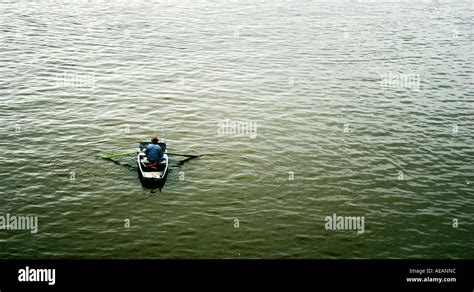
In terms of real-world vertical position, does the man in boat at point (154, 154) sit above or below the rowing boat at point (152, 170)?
above

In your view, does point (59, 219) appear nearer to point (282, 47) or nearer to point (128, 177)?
point (128, 177)

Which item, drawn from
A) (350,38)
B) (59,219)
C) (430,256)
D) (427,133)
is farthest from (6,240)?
(350,38)

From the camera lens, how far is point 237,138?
3269 cm

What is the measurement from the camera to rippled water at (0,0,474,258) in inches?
883

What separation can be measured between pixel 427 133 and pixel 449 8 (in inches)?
2117

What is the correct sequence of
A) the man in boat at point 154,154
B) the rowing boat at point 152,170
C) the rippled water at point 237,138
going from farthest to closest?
1. the man in boat at point 154,154
2. the rowing boat at point 152,170
3. the rippled water at point 237,138

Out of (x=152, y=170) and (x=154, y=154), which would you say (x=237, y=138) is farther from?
(x=152, y=170)

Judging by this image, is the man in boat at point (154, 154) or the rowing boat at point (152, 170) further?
the man in boat at point (154, 154)

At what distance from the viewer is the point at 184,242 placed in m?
21.8

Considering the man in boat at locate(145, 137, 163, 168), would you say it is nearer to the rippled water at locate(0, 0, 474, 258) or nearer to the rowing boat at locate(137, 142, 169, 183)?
the rowing boat at locate(137, 142, 169, 183)

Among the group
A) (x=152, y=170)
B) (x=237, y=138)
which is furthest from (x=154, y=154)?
(x=237, y=138)

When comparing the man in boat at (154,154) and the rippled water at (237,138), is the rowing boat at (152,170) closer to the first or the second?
the man in boat at (154,154)

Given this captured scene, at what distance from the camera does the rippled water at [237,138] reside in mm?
22438

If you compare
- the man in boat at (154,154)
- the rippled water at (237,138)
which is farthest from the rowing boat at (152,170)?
the rippled water at (237,138)
